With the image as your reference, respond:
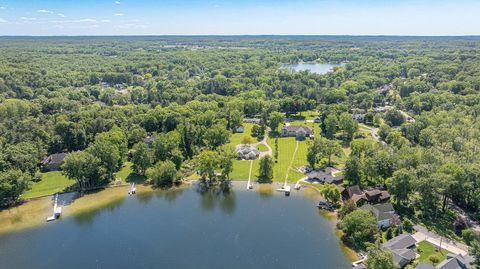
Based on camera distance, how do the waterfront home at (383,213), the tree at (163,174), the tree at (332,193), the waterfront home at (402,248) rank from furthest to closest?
the tree at (163,174) → the tree at (332,193) → the waterfront home at (383,213) → the waterfront home at (402,248)

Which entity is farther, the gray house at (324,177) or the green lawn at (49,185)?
the gray house at (324,177)

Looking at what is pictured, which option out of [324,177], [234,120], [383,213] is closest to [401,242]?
[383,213]

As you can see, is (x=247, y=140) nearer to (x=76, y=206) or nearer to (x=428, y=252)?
(x=76, y=206)

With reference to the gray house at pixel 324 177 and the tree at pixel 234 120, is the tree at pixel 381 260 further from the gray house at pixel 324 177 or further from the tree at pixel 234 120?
the tree at pixel 234 120

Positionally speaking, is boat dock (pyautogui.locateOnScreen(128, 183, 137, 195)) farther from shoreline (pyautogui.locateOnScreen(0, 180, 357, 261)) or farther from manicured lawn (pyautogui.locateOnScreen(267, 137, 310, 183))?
manicured lawn (pyautogui.locateOnScreen(267, 137, 310, 183))

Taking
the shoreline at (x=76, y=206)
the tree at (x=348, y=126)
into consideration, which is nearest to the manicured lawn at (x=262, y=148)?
the shoreline at (x=76, y=206)

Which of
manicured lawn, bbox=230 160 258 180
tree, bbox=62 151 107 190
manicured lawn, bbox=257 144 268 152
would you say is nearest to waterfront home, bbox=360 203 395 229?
manicured lawn, bbox=230 160 258 180
